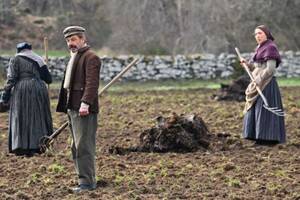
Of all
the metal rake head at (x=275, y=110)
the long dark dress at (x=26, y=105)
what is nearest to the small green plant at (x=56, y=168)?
the long dark dress at (x=26, y=105)

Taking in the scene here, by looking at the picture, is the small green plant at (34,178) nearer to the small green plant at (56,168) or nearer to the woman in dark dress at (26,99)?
the small green plant at (56,168)

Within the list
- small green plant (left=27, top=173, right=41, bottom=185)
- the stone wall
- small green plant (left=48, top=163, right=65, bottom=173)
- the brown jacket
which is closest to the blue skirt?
small green plant (left=48, top=163, right=65, bottom=173)

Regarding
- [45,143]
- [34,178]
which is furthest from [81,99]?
[45,143]

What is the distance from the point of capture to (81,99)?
339 inches

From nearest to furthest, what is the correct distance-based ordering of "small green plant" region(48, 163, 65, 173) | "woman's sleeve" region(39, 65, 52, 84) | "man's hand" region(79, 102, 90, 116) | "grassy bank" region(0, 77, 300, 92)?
"man's hand" region(79, 102, 90, 116) → "small green plant" region(48, 163, 65, 173) → "woman's sleeve" region(39, 65, 52, 84) → "grassy bank" region(0, 77, 300, 92)

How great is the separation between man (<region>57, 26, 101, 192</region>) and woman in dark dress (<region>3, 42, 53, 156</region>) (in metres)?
2.81

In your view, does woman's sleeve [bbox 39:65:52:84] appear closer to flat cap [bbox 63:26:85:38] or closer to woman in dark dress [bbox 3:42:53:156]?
woman in dark dress [bbox 3:42:53:156]

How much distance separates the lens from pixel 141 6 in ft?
104

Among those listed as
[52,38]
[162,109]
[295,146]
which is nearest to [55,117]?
[162,109]

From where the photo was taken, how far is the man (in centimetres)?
862

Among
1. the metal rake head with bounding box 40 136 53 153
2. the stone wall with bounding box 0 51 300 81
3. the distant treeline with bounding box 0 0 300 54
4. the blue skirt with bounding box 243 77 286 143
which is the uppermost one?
the distant treeline with bounding box 0 0 300 54

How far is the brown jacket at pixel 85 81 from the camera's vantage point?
28.0 feet

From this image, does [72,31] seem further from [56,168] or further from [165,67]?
[165,67]

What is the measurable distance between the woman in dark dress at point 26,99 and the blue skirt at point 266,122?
10.1 ft
